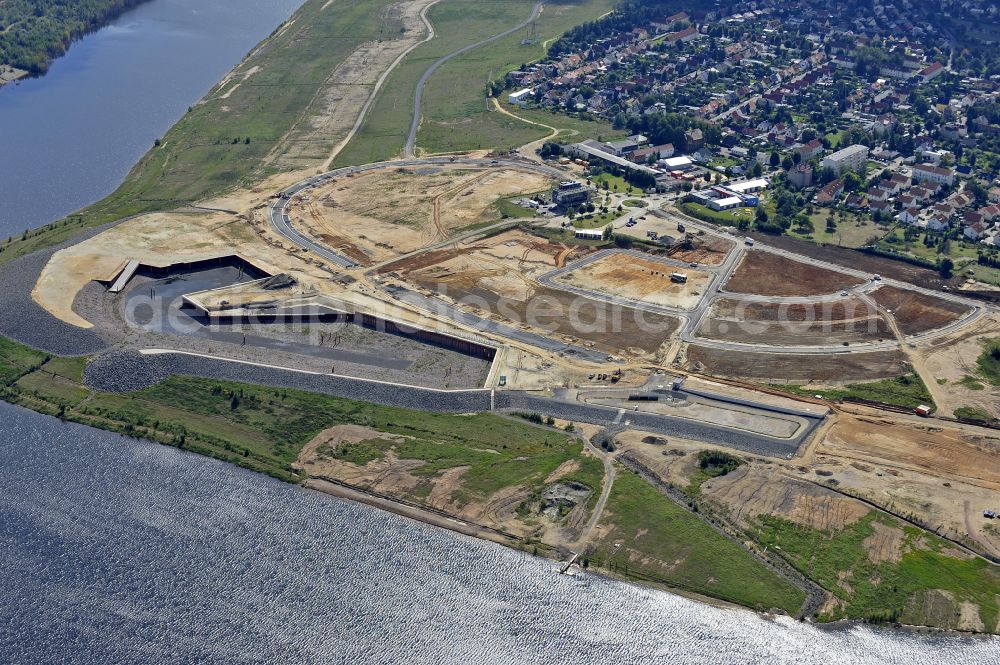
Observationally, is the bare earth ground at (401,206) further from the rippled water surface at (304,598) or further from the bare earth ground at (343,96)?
the rippled water surface at (304,598)

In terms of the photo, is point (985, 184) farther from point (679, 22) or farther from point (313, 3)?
point (313, 3)

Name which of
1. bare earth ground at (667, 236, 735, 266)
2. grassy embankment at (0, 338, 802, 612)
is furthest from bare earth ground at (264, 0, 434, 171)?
grassy embankment at (0, 338, 802, 612)

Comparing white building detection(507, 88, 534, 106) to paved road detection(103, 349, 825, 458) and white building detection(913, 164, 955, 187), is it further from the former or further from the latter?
paved road detection(103, 349, 825, 458)

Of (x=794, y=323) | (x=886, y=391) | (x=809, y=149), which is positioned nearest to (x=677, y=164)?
(x=809, y=149)

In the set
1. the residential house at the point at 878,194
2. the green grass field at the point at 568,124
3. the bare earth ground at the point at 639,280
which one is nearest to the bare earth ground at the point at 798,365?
the bare earth ground at the point at 639,280

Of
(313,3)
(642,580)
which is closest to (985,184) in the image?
(642,580)
